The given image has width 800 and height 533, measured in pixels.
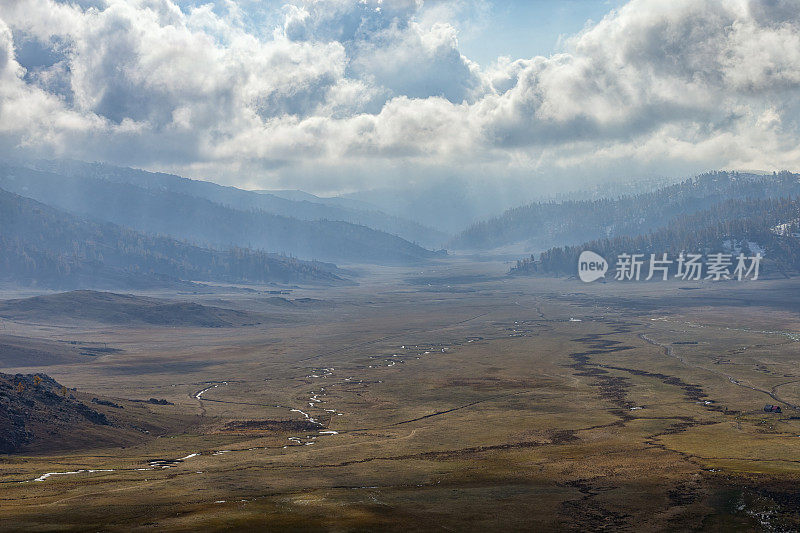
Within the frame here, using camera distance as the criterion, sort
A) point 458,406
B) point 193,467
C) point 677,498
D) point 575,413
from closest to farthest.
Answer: point 677,498, point 193,467, point 575,413, point 458,406

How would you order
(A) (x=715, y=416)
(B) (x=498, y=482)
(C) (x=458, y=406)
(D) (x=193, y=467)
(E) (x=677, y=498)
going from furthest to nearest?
1. (C) (x=458, y=406)
2. (A) (x=715, y=416)
3. (D) (x=193, y=467)
4. (B) (x=498, y=482)
5. (E) (x=677, y=498)

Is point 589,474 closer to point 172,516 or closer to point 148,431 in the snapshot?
point 172,516

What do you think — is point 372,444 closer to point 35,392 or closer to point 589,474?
point 589,474

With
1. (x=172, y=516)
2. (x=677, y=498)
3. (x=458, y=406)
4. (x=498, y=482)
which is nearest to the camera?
(x=172, y=516)

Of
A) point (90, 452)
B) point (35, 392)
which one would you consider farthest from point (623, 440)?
point (35, 392)

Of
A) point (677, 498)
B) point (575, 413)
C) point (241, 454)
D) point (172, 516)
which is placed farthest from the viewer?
point (575, 413)

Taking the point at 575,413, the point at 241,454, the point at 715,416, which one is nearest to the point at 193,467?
the point at 241,454

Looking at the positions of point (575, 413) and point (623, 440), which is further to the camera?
point (575, 413)

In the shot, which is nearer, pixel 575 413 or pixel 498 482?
pixel 498 482
